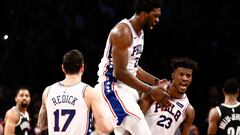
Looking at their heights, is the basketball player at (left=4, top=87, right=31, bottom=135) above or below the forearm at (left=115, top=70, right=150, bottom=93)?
below

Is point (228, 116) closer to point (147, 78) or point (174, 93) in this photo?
point (174, 93)

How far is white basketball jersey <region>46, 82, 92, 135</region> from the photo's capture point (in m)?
4.96

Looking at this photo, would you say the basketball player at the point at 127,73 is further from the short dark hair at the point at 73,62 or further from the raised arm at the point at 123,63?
the short dark hair at the point at 73,62

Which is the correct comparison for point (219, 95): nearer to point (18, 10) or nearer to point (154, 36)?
point (154, 36)

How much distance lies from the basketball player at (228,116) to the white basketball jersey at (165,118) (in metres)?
1.73

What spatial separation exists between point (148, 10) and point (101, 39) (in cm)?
684

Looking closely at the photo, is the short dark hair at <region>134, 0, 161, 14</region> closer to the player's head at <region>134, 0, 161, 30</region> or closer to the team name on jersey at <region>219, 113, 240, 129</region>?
the player's head at <region>134, 0, 161, 30</region>

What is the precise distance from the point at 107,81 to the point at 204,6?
299 inches

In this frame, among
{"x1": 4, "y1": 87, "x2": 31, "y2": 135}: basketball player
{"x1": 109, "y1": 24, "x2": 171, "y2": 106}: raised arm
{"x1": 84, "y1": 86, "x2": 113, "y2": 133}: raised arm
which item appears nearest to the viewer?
{"x1": 84, "y1": 86, "x2": 113, "y2": 133}: raised arm

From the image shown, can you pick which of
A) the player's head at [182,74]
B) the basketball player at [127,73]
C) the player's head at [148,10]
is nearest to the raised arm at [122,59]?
the basketball player at [127,73]

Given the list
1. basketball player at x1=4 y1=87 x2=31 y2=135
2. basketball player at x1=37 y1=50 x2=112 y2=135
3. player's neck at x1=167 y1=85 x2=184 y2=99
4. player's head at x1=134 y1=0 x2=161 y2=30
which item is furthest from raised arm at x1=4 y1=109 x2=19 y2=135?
player's head at x1=134 y1=0 x2=161 y2=30

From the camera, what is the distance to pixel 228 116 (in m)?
7.78

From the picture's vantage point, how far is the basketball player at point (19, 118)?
837 cm

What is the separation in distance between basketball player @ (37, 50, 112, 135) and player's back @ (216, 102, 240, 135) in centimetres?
314
